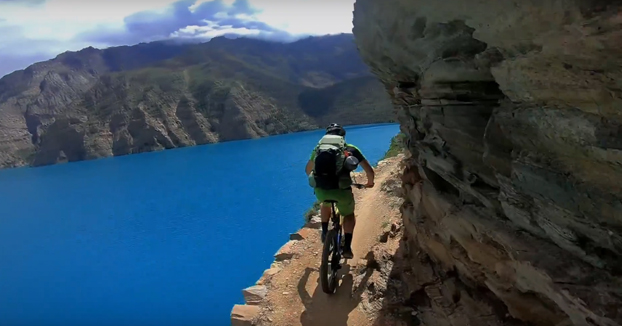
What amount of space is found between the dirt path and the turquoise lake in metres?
4.80

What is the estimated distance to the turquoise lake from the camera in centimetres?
1391

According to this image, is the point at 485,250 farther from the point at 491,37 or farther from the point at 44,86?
the point at 44,86

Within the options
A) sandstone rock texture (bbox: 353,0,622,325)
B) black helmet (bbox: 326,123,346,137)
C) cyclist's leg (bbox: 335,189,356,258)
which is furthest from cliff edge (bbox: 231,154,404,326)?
black helmet (bbox: 326,123,346,137)

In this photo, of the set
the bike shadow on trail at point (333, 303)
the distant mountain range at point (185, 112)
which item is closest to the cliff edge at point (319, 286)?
the bike shadow on trail at point (333, 303)

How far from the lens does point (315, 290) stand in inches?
248

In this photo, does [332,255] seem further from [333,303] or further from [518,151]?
[518,151]

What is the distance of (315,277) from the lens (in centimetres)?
672

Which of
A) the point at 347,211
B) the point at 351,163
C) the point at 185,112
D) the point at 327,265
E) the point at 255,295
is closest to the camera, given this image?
the point at 351,163

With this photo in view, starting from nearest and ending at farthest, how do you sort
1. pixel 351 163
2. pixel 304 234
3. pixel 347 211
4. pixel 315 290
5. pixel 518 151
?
pixel 518 151 → pixel 351 163 → pixel 347 211 → pixel 315 290 → pixel 304 234

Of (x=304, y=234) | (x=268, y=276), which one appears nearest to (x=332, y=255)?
(x=268, y=276)

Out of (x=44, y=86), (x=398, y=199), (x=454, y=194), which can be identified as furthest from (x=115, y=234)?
(x=44, y=86)

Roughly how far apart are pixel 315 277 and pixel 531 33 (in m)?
4.93

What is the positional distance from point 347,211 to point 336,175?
557 mm

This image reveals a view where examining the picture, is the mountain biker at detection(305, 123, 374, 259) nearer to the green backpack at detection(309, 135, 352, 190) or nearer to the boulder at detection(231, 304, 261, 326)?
the green backpack at detection(309, 135, 352, 190)
